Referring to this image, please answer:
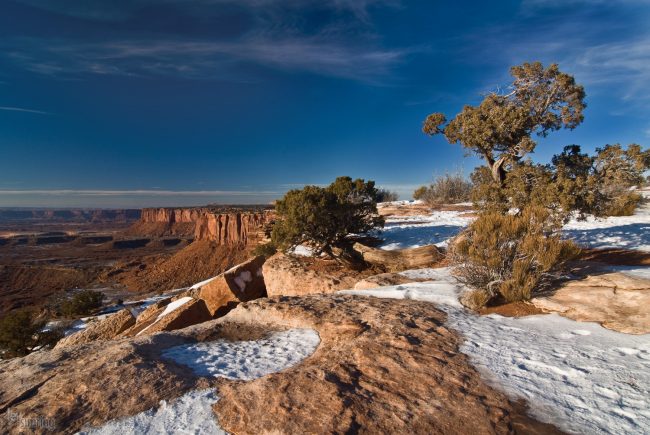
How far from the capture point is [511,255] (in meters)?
7.17

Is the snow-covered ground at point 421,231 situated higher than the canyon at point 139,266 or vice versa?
the snow-covered ground at point 421,231

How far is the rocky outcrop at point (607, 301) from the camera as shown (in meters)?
5.18

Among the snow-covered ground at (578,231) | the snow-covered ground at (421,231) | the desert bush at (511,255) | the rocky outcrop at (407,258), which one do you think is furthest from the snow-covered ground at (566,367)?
the snow-covered ground at (421,231)

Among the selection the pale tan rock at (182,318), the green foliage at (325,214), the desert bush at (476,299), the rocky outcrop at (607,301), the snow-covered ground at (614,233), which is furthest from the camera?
the green foliage at (325,214)

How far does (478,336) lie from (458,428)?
2376 millimetres

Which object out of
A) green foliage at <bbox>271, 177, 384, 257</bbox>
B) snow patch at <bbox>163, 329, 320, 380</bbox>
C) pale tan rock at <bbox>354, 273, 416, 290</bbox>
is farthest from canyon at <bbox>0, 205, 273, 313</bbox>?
snow patch at <bbox>163, 329, 320, 380</bbox>

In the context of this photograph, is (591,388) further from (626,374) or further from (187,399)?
(187,399)

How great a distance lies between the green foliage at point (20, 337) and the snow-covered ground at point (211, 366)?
17.6 m

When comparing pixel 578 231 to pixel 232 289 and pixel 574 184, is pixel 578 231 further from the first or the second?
pixel 232 289

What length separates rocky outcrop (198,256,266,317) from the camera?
463 inches

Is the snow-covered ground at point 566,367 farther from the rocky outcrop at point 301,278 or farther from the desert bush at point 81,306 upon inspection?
the desert bush at point 81,306

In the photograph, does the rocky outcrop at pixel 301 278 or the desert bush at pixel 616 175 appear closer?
the desert bush at pixel 616 175

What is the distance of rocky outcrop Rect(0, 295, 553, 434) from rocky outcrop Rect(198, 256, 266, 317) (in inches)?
251

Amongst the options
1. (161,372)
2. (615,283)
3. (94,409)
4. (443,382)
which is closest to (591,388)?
(443,382)
